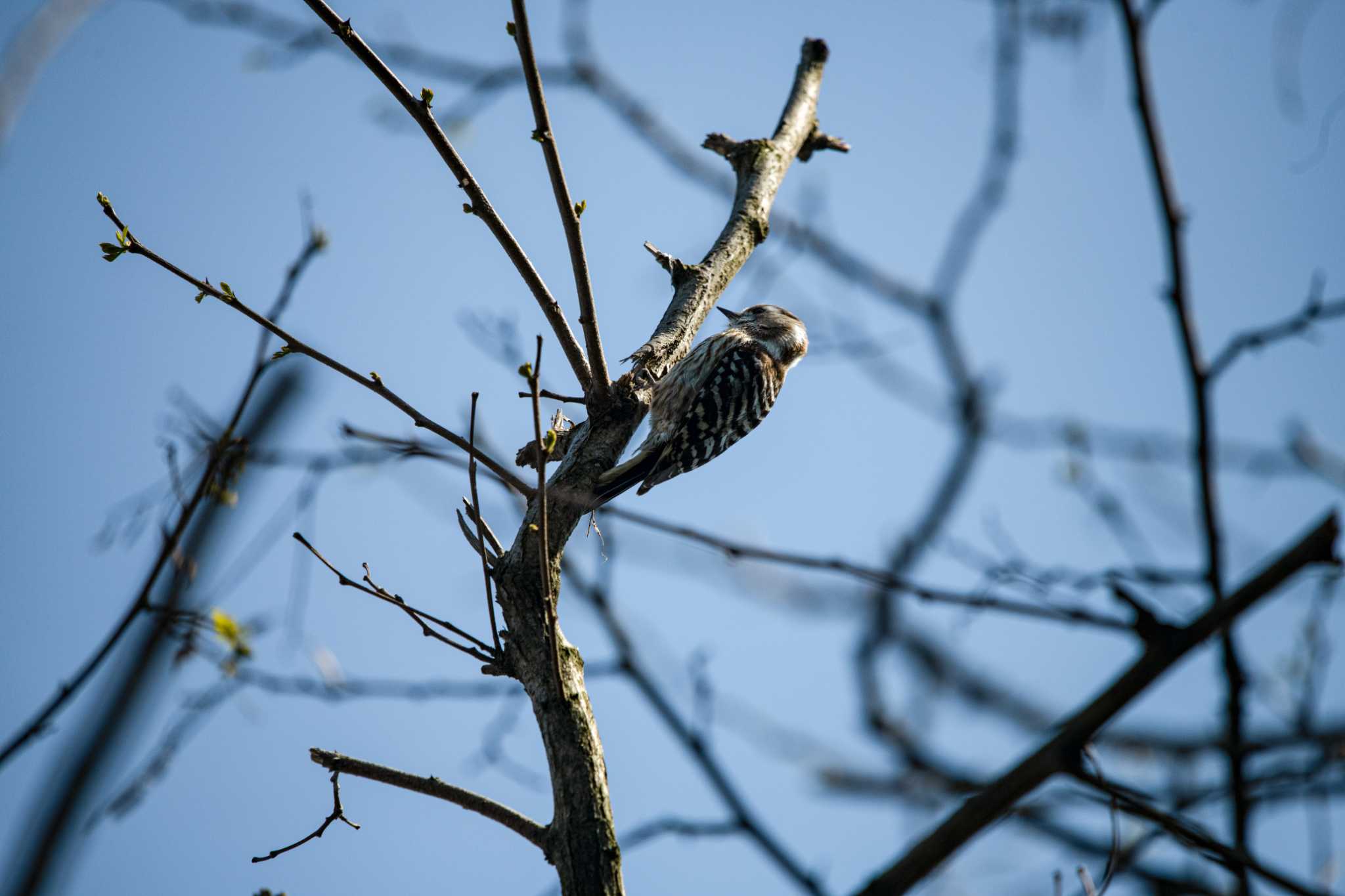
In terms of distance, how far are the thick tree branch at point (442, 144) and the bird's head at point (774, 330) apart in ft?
13.4

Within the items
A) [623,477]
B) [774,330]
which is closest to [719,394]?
[774,330]

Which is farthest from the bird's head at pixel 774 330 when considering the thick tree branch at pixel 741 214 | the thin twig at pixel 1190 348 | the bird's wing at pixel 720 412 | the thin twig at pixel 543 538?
the thin twig at pixel 543 538

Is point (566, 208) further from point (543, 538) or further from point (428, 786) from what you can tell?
point (428, 786)

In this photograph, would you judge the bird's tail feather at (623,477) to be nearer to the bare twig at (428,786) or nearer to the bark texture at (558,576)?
the bark texture at (558,576)

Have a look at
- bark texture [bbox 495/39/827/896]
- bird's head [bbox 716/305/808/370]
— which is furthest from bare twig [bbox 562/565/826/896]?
bird's head [bbox 716/305/808/370]

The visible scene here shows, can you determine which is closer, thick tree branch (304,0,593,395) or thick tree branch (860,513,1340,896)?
Answer: thick tree branch (860,513,1340,896)

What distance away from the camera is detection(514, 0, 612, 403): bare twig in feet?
8.54

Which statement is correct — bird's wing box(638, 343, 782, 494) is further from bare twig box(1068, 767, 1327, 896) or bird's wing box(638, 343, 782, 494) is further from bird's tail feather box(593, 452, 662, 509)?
bare twig box(1068, 767, 1327, 896)

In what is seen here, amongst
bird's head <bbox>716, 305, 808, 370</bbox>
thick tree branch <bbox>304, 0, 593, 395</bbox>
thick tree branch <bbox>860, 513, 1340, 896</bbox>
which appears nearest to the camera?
thick tree branch <bbox>860, 513, 1340, 896</bbox>

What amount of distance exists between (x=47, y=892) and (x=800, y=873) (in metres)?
1.87

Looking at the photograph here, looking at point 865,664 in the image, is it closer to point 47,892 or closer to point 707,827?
point 707,827

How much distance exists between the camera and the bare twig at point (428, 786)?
2334 millimetres

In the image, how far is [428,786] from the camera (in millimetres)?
2338

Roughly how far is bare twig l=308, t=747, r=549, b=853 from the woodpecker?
7.31 feet
